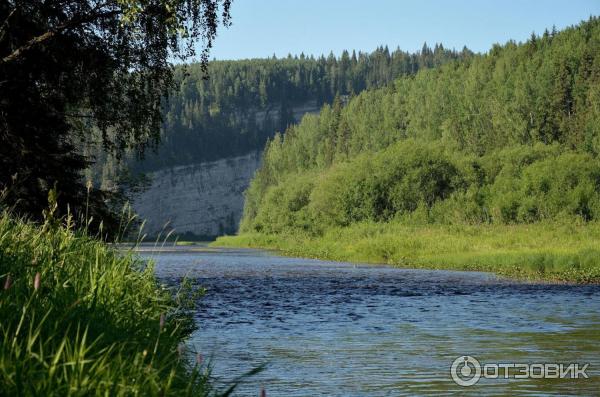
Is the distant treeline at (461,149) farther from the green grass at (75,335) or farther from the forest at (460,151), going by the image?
the green grass at (75,335)

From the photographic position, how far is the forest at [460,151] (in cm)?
9438

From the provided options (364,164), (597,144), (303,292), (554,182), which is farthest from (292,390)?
(597,144)

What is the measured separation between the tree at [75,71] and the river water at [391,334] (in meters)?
5.16

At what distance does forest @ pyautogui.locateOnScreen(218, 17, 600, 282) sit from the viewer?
310 feet

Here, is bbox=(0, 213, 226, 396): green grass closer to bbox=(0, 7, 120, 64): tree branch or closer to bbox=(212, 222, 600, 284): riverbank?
bbox=(0, 7, 120, 64): tree branch

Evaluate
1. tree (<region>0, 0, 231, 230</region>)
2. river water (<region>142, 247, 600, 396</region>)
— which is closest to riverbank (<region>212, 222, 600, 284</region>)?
river water (<region>142, 247, 600, 396</region>)

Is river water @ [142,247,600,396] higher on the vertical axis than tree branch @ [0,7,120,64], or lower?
lower

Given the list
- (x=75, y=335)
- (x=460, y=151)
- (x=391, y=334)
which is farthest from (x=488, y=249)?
(x=460, y=151)

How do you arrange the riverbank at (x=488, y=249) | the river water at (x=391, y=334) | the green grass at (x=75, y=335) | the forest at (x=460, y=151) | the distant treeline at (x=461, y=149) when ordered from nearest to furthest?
the green grass at (x=75, y=335) → the river water at (x=391, y=334) → the riverbank at (x=488, y=249) → the forest at (x=460, y=151) → the distant treeline at (x=461, y=149)

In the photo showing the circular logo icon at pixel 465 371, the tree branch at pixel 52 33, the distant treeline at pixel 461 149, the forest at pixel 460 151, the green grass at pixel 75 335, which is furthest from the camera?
the distant treeline at pixel 461 149

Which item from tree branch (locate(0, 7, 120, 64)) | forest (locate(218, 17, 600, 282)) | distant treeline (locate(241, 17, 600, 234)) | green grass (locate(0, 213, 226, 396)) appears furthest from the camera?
distant treeline (locate(241, 17, 600, 234))

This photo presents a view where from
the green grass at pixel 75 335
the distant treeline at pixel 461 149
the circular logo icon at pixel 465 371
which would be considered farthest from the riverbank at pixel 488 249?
the green grass at pixel 75 335

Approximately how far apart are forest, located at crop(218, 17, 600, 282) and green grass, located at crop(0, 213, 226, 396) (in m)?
62.0

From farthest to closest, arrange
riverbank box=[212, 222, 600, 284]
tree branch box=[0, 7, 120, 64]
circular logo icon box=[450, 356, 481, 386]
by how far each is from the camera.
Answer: riverbank box=[212, 222, 600, 284]
tree branch box=[0, 7, 120, 64]
circular logo icon box=[450, 356, 481, 386]
